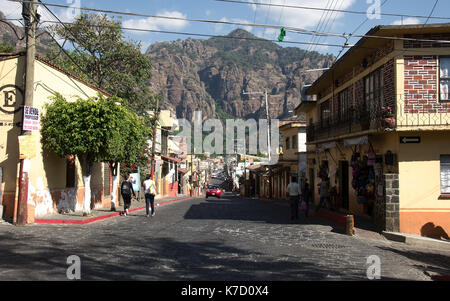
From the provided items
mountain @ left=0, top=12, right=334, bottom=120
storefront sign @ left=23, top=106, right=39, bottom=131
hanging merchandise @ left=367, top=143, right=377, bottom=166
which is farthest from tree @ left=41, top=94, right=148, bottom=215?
mountain @ left=0, top=12, right=334, bottom=120

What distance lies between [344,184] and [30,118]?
46.0ft

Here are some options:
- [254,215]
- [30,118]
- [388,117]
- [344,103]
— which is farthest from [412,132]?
[30,118]

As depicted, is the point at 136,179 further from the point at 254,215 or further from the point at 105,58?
the point at 254,215

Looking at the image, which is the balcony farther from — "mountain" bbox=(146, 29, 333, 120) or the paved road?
"mountain" bbox=(146, 29, 333, 120)

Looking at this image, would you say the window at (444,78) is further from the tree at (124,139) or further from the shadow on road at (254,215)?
the tree at (124,139)

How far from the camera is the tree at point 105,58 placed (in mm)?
30656

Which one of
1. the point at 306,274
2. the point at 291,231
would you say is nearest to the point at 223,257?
the point at 306,274

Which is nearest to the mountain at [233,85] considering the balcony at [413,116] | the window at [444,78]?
the window at [444,78]

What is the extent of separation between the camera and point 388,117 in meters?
13.2

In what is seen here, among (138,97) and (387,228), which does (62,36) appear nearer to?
(138,97)

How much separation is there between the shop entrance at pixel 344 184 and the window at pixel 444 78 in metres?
6.55

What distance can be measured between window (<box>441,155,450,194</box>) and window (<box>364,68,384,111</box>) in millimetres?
2722
